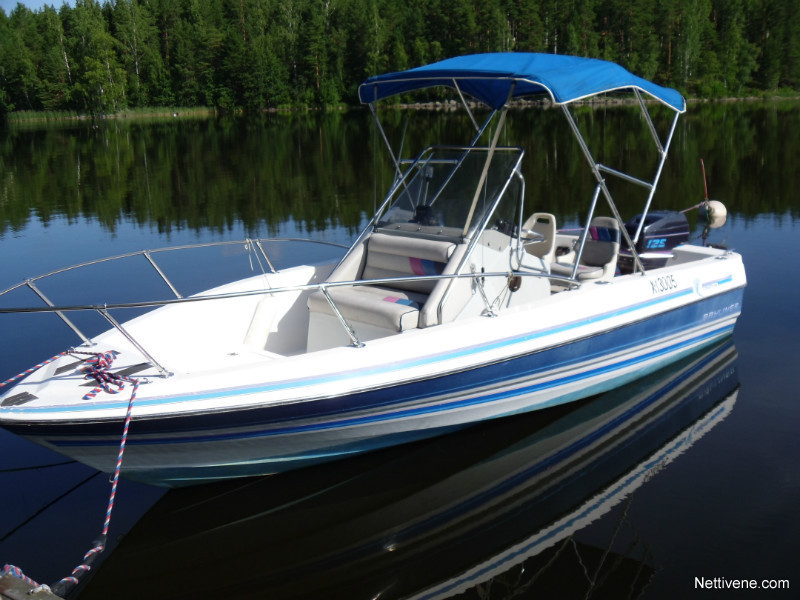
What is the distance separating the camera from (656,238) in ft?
24.0

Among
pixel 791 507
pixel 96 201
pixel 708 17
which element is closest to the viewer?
pixel 791 507

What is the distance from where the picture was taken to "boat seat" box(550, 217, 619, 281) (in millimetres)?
6521

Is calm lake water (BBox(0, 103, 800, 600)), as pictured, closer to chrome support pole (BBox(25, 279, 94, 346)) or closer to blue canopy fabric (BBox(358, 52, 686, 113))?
blue canopy fabric (BBox(358, 52, 686, 113))

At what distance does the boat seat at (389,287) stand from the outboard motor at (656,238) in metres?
2.33

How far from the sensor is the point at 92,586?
13.6ft

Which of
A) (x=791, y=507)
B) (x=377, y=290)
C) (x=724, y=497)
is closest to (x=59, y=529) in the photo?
(x=377, y=290)

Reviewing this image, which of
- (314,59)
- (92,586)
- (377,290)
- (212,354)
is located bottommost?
(92,586)

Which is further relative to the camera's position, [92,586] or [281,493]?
[281,493]

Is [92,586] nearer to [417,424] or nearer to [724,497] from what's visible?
[417,424]

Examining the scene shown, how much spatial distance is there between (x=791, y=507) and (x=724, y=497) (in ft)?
1.27

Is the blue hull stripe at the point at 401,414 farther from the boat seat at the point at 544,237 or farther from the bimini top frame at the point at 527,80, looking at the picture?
the boat seat at the point at 544,237

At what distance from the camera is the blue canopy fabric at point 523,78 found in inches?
210


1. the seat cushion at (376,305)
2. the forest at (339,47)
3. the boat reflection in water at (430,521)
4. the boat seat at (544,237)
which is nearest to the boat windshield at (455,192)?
the seat cushion at (376,305)

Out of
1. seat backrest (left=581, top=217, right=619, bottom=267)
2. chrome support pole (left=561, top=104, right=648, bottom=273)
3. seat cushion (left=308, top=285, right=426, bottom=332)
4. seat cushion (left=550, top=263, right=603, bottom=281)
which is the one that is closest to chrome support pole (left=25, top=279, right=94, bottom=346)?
seat cushion (left=308, top=285, right=426, bottom=332)
